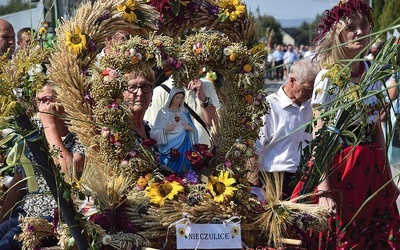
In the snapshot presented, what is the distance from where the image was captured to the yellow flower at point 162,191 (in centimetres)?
368

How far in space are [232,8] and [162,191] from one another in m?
1.06

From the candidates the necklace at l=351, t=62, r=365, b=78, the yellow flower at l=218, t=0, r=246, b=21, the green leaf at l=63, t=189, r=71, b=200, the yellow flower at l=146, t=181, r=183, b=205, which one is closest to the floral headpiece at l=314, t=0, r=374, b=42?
the necklace at l=351, t=62, r=365, b=78

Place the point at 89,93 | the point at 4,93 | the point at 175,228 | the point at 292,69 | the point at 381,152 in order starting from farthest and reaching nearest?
1. the point at 292,69
2. the point at 381,152
3. the point at 89,93
4. the point at 175,228
5. the point at 4,93

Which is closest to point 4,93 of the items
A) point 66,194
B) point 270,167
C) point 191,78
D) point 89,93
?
point 66,194

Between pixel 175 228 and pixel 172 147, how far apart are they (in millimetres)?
573

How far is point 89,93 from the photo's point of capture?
387 centimetres

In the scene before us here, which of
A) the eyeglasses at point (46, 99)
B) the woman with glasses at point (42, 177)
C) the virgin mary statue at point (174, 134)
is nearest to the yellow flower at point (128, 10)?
the virgin mary statue at point (174, 134)

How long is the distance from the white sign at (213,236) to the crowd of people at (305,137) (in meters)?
0.48

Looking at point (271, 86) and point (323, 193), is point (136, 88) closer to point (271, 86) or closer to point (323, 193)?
point (323, 193)

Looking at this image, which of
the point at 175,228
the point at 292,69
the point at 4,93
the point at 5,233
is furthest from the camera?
the point at 292,69

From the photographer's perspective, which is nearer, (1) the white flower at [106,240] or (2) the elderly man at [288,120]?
(1) the white flower at [106,240]

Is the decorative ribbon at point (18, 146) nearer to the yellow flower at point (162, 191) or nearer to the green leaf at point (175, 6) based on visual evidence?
the yellow flower at point (162, 191)

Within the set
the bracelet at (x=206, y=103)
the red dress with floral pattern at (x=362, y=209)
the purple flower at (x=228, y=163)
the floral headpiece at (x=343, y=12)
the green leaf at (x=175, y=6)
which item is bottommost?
Answer: the red dress with floral pattern at (x=362, y=209)

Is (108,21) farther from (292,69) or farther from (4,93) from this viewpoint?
(292,69)
